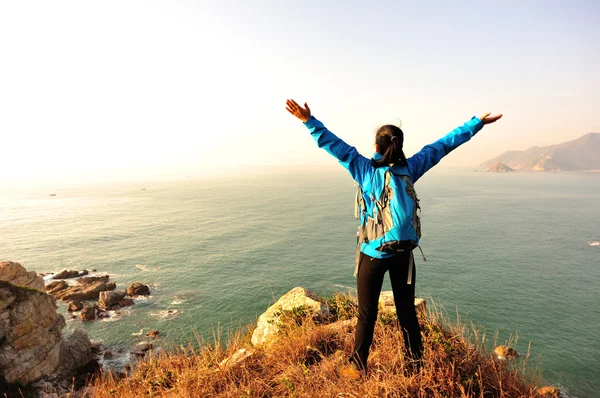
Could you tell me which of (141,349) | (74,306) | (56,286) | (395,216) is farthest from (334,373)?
(56,286)

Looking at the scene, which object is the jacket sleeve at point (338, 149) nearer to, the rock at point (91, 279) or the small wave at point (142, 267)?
the rock at point (91, 279)

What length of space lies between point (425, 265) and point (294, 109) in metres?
45.2

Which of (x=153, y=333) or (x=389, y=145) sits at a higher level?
(x=389, y=145)

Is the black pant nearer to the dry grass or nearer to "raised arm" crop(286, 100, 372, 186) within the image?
the dry grass

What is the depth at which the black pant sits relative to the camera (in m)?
3.39

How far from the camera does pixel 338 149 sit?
11.3 ft

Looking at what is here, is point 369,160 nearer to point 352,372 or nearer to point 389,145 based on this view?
point 389,145

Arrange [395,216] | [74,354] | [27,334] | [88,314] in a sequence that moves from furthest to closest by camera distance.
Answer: [88,314] → [74,354] → [27,334] → [395,216]

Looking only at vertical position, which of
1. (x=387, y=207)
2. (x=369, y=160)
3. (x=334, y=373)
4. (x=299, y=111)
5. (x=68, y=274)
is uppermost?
(x=299, y=111)

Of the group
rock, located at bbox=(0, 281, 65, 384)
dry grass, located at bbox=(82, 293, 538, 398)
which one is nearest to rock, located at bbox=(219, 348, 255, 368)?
dry grass, located at bbox=(82, 293, 538, 398)

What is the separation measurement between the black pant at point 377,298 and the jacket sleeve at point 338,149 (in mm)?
1072

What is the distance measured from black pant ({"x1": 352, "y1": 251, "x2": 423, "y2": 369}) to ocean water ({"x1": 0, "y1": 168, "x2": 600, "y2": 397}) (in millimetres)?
20666

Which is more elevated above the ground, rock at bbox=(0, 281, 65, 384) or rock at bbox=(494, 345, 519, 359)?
rock at bbox=(0, 281, 65, 384)

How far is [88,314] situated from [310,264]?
91.0 feet
